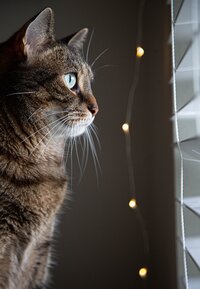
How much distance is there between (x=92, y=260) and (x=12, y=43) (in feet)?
2.90

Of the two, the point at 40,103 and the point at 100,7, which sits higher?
the point at 100,7

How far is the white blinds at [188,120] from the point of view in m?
0.70

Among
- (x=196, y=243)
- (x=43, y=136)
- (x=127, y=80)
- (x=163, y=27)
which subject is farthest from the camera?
(x=127, y=80)

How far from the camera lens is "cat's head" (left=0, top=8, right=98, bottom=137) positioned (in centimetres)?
92

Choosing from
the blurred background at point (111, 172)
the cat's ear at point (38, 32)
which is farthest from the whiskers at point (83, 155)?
the cat's ear at point (38, 32)

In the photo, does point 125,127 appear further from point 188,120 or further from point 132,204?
point 188,120

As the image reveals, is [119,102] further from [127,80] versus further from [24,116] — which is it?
[24,116]

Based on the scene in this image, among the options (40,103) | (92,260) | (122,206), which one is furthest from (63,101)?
(92,260)

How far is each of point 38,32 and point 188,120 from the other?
0.44 meters

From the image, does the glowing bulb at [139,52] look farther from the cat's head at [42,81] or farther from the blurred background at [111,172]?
the cat's head at [42,81]

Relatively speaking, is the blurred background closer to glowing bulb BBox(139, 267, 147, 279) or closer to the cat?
glowing bulb BBox(139, 267, 147, 279)

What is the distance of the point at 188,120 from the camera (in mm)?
878

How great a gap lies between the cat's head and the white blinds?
28 centimetres

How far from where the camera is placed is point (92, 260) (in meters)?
1.42
